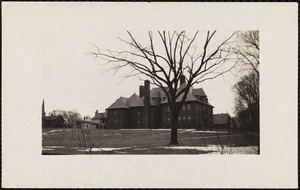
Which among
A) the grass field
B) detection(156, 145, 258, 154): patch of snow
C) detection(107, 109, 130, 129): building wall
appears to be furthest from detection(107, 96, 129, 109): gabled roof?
detection(156, 145, 258, 154): patch of snow

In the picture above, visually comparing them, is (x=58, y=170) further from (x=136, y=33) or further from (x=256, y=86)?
(x=256, y=86)

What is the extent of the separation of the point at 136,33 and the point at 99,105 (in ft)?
6.48

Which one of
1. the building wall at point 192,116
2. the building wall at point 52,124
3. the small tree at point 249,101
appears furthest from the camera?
the building wall at point 192,116

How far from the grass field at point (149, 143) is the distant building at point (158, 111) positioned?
0.98 ft

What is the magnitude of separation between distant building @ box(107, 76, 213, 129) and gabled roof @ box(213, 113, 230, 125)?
101 millimetres

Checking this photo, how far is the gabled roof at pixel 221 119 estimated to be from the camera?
7.36 meters

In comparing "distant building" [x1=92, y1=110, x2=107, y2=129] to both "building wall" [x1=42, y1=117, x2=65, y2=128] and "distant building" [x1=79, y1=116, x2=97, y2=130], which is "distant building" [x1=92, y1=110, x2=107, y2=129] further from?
"building wall" [x1=42, y1=117, x2=65, y2=128]

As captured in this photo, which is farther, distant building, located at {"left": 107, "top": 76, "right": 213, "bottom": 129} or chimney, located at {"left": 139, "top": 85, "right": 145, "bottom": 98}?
chimney, located at {"left": 139, "top": 85, "right": 145, "bottom": 98}

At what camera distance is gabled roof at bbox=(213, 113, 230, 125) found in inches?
290

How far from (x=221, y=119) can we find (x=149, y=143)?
1.86 metres

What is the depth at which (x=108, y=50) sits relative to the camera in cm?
740

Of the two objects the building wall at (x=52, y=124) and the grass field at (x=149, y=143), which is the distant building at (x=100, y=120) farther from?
the building wall at (x=52, y=124)

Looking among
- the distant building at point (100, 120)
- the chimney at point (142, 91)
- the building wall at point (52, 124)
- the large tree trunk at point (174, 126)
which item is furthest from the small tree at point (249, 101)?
the building wall at point (52, 124)

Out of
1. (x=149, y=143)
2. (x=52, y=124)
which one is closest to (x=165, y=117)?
(x=149, y=143)
